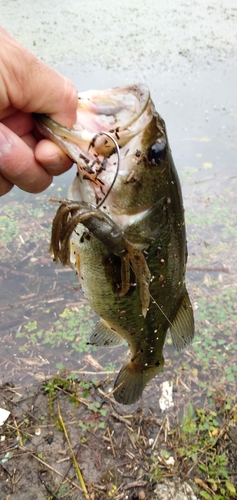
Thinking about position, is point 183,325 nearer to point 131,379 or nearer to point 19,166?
point 131,379

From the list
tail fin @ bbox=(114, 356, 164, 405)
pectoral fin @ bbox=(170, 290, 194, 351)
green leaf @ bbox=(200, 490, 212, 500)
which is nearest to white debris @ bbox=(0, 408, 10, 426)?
tail fin @ bbox=(114, 356, 164, 405)

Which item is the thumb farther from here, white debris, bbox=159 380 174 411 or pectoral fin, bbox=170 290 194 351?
white debris, bbox=159 380 174 411

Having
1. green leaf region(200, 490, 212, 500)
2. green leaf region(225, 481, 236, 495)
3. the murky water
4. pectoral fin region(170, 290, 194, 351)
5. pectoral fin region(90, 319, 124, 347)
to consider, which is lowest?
green leaf region(200, 490, 212, 500)

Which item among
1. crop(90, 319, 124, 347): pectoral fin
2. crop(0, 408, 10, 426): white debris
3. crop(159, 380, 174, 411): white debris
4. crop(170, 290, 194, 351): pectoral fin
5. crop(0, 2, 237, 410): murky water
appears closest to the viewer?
crop(170, 290, 194, 351): pectoral fin

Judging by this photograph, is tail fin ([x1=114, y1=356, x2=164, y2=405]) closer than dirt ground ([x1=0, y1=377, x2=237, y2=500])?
Yes

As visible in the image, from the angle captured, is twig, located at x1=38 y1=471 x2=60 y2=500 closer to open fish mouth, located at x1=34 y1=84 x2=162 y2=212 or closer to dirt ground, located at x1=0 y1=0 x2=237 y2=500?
dirt ground, located at x1=0 y1=0 x2=237 y2=500

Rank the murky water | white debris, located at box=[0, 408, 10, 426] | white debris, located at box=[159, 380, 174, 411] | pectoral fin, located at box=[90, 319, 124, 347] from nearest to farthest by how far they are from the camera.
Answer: pectoral fin, located at box=[90, 319, 124, 347], white debris, located at box=[0, 408, 10, 426], white debris, located at box=[159, 380, 174, 411], the murky water

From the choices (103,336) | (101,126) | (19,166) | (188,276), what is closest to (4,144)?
(19,166)

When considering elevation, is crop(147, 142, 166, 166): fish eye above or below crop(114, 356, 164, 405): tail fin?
above

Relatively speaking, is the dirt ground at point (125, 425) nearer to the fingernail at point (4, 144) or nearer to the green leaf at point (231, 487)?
the green leaf at point (231, 487)
